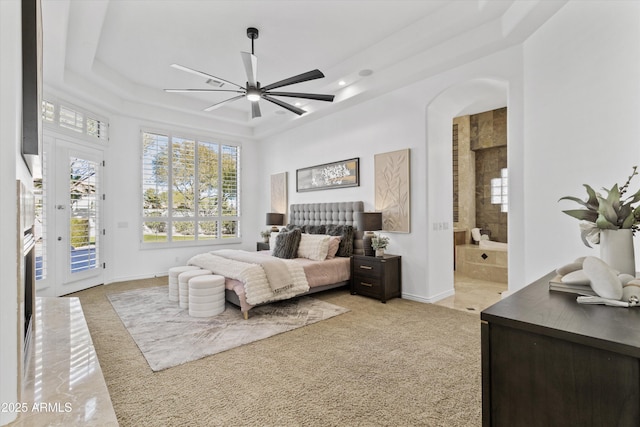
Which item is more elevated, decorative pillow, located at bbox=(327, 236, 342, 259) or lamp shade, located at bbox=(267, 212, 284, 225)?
lamp shade, located at bbox=(267, 212, 284, 225)

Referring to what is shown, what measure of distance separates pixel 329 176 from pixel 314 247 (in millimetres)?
1478

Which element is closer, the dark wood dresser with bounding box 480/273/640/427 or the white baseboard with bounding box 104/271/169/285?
the dark wood dresser with bounding box 480/273/640/427

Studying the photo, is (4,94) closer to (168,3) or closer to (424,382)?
(424,382)

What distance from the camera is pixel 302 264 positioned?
13.8ft

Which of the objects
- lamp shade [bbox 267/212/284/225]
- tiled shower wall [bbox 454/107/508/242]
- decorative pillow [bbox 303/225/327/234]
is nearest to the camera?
decorative pillow [bbox 303/225/327/234]

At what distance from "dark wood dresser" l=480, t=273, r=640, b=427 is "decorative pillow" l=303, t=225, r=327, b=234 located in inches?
163

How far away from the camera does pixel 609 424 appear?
82 cm

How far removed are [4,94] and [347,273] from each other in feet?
13.6

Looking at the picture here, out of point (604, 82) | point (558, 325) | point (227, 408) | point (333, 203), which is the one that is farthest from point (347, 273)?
point (558, 325)

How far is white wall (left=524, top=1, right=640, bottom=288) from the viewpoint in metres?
1.99

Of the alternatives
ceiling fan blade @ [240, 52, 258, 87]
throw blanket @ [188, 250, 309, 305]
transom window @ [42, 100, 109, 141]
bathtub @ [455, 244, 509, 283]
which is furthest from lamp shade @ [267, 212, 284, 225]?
bathtub @ [455, 244, 509, 283]

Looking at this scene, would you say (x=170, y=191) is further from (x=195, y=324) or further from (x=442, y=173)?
(x=442, y=173)

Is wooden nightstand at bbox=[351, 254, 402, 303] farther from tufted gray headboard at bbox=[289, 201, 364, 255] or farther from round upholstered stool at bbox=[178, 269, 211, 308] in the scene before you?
round upholstered stool at bbox=[178, 269, 211, 308]

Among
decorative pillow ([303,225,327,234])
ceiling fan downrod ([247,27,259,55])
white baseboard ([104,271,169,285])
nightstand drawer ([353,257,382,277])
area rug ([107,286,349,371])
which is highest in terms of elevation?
ceiling fan downrod ([247,27,259,55])
